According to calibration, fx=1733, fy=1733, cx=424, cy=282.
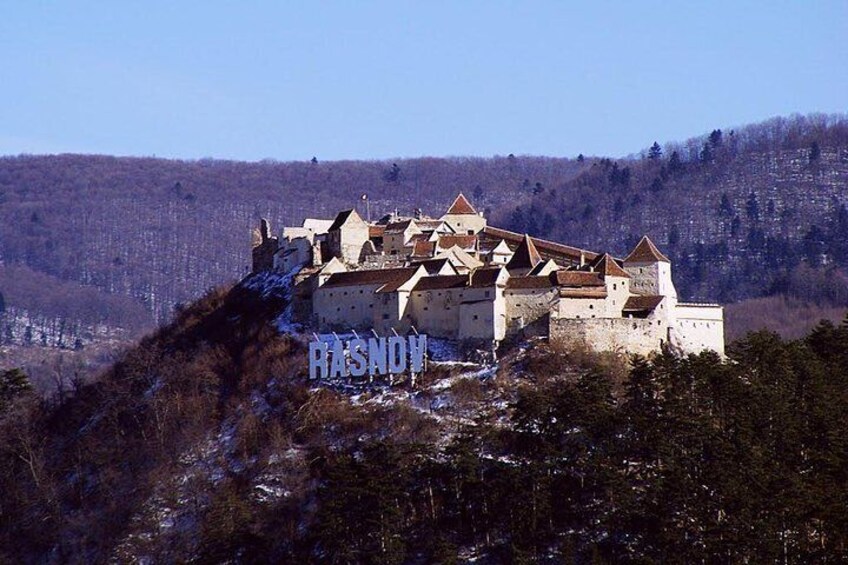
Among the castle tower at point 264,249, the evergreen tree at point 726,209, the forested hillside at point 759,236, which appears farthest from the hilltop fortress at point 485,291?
the evergreen tree at point 726,209

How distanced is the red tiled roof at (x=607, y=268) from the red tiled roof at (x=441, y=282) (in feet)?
20.3

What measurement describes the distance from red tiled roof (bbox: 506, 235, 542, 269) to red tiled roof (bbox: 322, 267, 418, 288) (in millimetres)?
4885

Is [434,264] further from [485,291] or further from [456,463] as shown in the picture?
[456,463]

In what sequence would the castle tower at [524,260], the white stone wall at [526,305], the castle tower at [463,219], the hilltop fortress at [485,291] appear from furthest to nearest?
the castle tower at [463,219] < the castle tower at [524,260] < the hilltop fortress at [485,291] < the white stone wall at [526,305]

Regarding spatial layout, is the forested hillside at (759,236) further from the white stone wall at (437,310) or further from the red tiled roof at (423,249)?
the white stone wall at (437,310)

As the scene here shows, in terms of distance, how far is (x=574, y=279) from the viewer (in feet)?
256

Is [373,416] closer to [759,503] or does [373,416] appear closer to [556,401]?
[556,401]

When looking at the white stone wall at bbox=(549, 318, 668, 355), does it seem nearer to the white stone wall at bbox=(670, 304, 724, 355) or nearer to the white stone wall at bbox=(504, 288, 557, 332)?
the white stone wall at bbox=(504, 288, 557, 332)

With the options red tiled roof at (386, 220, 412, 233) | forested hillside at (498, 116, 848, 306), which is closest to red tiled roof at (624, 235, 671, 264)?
red tiled roof at (386, 220, 412, 233)

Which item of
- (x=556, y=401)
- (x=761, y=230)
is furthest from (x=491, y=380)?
(x=761, y=230)

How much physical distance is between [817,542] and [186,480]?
2902cm

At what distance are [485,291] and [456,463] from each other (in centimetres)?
1076

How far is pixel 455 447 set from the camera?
70875 mm

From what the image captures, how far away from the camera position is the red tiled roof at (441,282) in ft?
261
